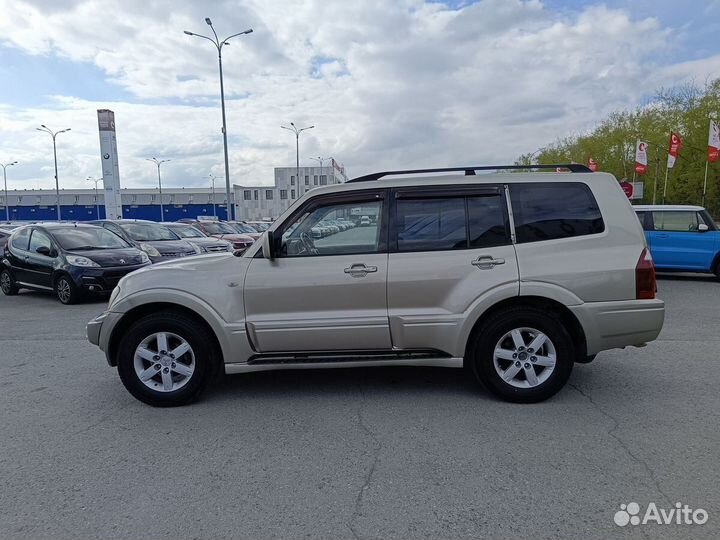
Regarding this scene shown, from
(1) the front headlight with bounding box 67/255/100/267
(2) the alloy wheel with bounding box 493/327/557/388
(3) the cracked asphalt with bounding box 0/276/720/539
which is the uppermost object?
(1) the front headlight with bounding box 67/255/100/267

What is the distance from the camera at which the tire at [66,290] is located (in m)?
9.66

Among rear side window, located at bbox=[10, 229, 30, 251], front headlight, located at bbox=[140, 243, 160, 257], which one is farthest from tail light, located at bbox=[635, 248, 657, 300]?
rear side window, located at bbox=[10, 229, 30, 251]

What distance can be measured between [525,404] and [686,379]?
1.88m

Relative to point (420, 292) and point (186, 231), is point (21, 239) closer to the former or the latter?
point (186, 231)

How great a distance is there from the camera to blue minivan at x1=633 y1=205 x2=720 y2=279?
11.2 metres

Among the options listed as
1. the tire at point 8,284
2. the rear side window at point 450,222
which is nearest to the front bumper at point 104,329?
the rear side window at point 450,222

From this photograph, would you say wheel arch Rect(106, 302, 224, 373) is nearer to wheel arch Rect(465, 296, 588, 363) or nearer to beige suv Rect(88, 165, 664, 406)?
beige suv Rect(88, 165, 664, 406)

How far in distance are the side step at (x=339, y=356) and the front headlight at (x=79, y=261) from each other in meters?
7.08

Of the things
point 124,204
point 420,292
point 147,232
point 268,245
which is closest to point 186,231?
point 147,232

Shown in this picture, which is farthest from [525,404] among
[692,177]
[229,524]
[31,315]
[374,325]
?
[692,177]

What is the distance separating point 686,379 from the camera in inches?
188

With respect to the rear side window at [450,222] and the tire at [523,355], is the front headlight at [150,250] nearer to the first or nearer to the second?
the rear side window at [450,222]

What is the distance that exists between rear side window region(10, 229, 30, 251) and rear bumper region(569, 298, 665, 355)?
452 inches

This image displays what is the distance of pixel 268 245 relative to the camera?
412 centimetres
